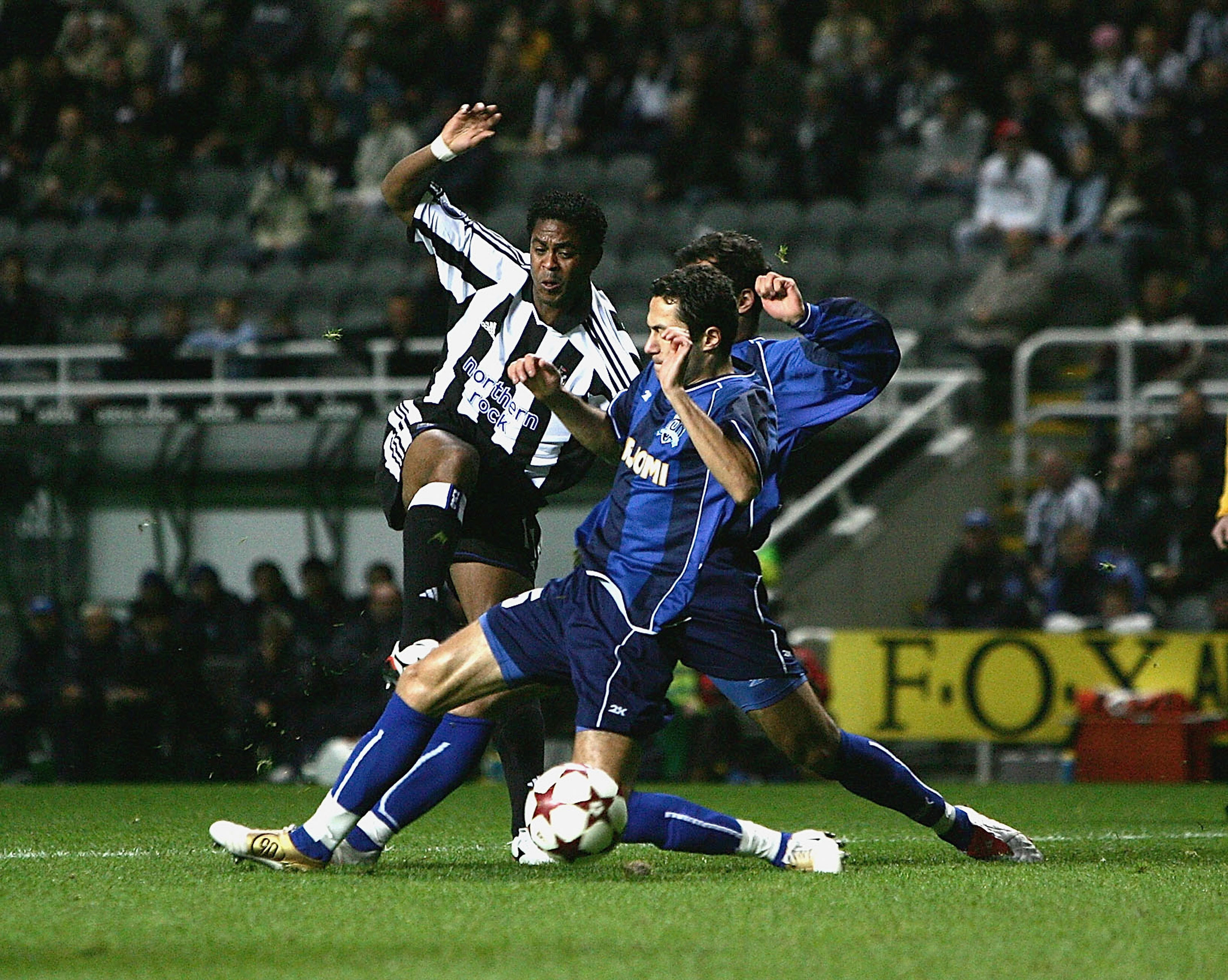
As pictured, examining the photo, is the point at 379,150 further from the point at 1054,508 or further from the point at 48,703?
the point at 1054,508

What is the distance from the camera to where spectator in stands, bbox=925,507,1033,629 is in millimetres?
12906

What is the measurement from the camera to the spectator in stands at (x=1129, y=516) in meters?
13.1

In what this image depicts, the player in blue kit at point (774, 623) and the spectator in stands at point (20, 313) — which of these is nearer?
the player in blue kit at point (774, 623)

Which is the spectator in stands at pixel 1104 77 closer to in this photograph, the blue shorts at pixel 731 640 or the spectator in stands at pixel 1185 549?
the spectator in stands at pixel 1185 549

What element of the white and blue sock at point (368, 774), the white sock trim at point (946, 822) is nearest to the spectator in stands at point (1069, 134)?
the white sock trim at point (946, 822)

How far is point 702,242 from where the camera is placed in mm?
6082

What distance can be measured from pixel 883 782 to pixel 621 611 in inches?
40.7

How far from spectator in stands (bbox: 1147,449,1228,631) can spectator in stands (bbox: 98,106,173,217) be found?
954 centimetres

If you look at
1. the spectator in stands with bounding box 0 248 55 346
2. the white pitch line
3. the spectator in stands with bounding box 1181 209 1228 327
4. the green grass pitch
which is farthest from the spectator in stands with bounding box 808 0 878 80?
the green grass pitch

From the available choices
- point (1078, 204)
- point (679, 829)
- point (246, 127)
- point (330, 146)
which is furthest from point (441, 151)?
point (246, 127)

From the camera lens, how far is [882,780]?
6070 millimetres

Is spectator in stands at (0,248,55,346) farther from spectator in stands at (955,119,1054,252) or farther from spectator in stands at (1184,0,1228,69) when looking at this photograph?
spectator in stands at (1184,0,1228,69)

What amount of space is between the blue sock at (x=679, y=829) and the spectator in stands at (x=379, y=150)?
12.2 m

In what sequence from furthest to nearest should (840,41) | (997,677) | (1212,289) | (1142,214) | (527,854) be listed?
(840,41) < (1142,214) < (1212,289) < (997,677) < (527,854)
